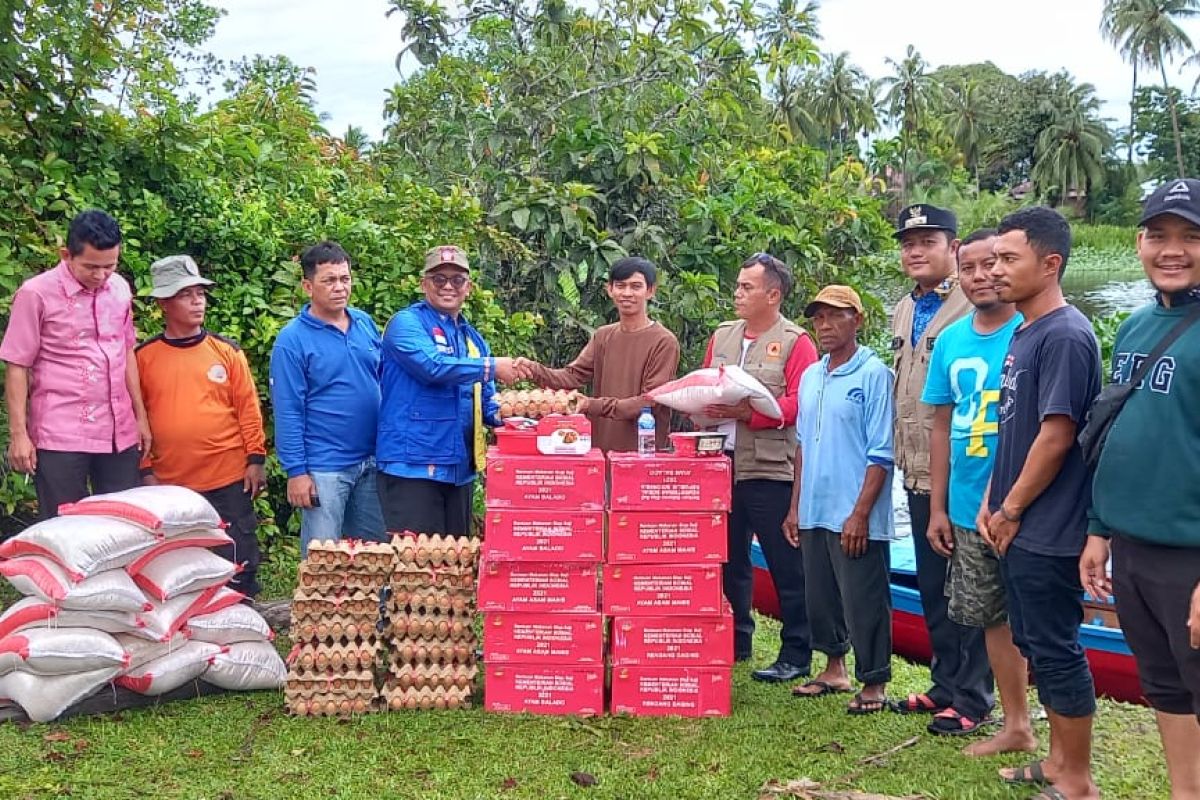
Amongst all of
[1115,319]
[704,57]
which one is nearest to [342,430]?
[704,57]

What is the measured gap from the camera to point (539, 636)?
4.56 m

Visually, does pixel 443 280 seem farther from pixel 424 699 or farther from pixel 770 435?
pixel 424 699

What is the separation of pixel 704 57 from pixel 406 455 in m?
5.41

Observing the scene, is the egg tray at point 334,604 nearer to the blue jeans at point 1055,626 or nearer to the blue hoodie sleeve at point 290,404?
the blue hoodie sleeve at point 290,404

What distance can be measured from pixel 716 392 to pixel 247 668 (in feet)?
8.07

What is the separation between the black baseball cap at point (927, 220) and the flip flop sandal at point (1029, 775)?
2146 millimetres

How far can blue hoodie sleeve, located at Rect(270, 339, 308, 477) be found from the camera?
4945mm

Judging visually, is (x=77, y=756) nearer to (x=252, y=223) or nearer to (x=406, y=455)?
(x=406, y=455)

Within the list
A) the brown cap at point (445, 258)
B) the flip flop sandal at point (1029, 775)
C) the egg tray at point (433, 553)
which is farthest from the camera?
the brown cap at point (445, 258)

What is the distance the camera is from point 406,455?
4902 mm

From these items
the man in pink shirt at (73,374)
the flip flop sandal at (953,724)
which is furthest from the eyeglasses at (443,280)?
the flip flop sandal at (953,724)

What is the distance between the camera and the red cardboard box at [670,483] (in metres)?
4.47

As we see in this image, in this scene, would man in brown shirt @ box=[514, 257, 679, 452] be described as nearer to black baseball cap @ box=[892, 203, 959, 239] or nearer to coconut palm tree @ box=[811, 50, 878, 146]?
black baseball cap @ box=[892, 203, 959, 239]

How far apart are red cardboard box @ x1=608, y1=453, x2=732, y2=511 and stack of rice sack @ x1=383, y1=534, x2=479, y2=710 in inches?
30.1
